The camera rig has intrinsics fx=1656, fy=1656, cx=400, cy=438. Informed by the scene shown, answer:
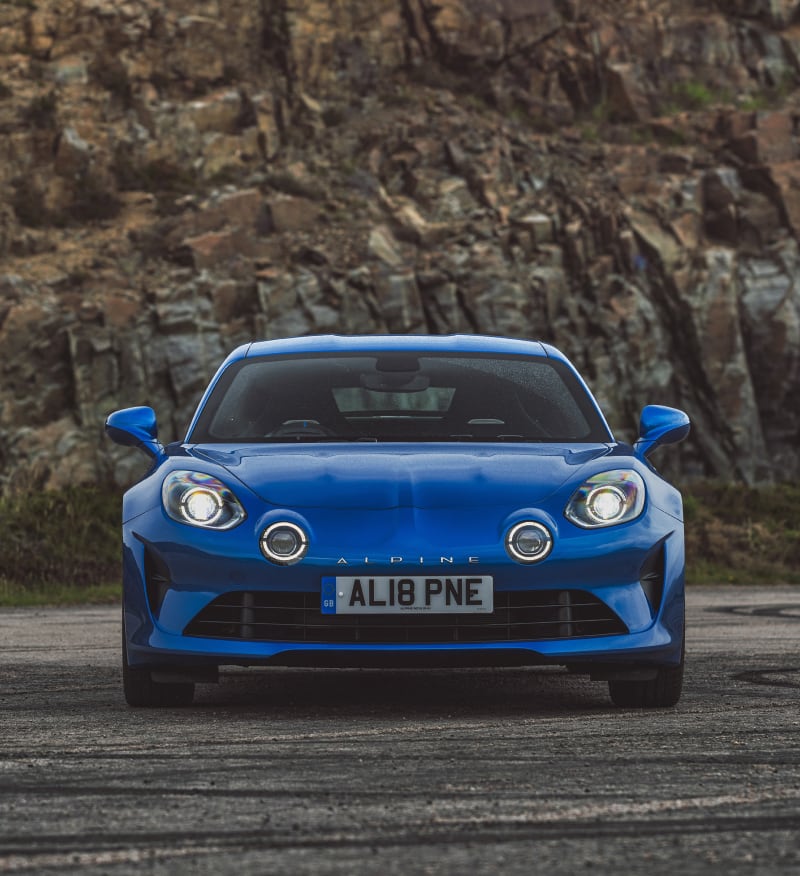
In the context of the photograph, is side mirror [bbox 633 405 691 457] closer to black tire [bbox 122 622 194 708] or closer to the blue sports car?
the blue sports car

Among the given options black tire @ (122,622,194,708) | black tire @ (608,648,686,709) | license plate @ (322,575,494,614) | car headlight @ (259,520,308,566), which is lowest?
black tire @ (608,648,686,709)

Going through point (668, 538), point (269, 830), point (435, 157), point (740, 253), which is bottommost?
point (740, 253)

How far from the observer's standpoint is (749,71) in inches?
1924

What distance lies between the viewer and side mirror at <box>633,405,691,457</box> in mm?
6852

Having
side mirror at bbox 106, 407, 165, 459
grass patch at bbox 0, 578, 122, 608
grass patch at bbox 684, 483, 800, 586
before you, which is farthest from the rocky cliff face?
side mirror at bbox 106, 407, 165, 459

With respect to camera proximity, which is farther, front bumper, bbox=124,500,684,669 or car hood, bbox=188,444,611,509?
car hood, bbox=188,444,611,509

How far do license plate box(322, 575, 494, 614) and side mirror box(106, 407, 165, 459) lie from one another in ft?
4.33

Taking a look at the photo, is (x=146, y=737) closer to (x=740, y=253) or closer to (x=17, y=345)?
(x=17, y=345)

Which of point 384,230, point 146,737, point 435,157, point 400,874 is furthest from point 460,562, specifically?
point 435,157

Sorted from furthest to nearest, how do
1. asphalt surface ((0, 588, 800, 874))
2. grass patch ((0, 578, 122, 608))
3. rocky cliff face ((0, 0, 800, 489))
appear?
rocky cliff face ((0, 0, 800, 489)), grass patch ((0, 578, 122, 608)), asphalt surface ((0, 588, 800, 874))

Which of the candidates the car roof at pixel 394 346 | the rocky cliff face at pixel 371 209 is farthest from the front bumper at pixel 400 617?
the rocky cliff face at pixel 371 209

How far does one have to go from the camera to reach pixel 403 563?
5793 millimetres

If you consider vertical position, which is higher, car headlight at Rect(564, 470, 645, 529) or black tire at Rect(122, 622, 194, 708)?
car headlight at Rect(564, 470, 645, 529)

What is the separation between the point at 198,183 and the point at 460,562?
118 feet
